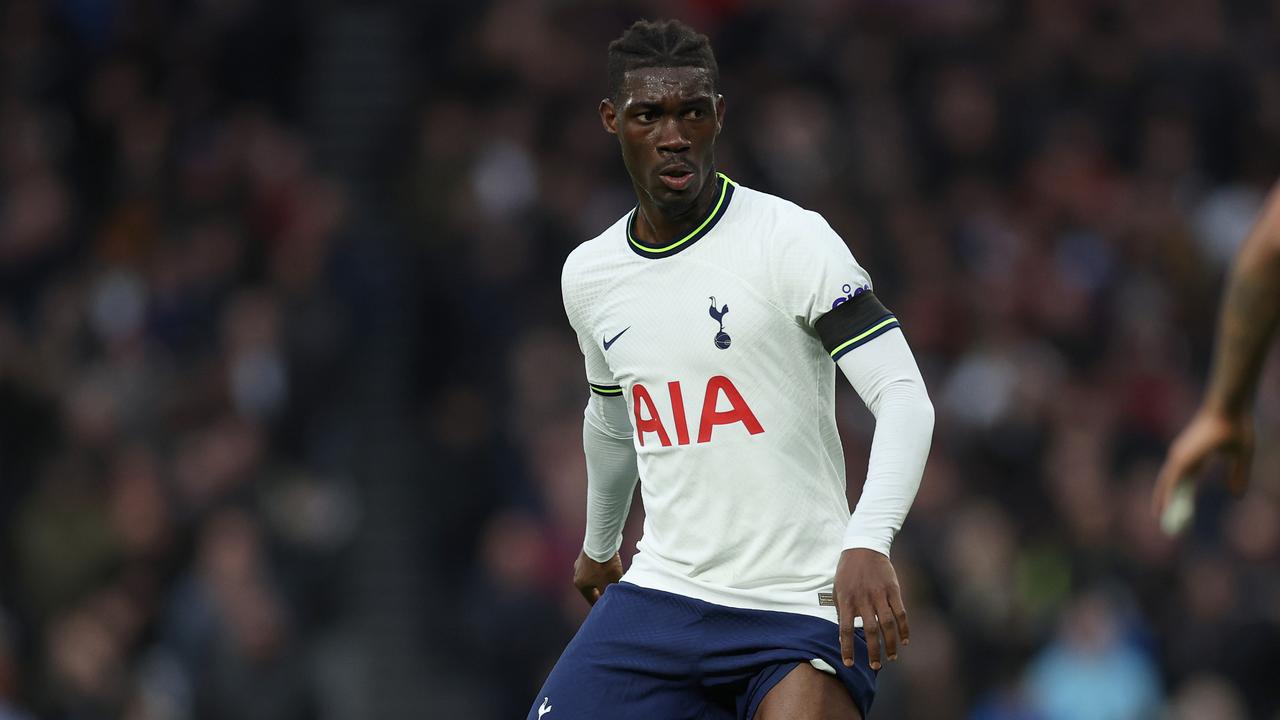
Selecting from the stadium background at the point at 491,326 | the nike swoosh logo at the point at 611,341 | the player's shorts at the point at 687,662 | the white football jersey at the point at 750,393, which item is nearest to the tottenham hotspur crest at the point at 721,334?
the white football jersey at the point at 750,393

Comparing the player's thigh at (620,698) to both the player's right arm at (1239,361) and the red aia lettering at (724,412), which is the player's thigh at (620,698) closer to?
the red aia lettering at (724,412)

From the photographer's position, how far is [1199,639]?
9.50m

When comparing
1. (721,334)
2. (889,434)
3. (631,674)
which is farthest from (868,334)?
(631,674)

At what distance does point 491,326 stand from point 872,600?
7366 mm

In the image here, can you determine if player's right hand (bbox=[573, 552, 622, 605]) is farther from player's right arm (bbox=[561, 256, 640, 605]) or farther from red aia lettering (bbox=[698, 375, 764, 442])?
red aia lettering (bbox=[698, 375, 764, 442])

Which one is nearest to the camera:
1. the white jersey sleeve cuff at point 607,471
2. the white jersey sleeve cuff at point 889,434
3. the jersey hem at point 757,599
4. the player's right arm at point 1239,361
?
the player's right arm at point 1239,361

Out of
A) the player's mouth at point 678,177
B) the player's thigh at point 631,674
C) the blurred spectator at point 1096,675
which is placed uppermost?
the player's mouth at point 678,177

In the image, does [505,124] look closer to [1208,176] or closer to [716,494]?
[1208,176]

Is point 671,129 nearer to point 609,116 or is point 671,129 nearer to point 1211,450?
point 609,116

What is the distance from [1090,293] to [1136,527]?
1.97m

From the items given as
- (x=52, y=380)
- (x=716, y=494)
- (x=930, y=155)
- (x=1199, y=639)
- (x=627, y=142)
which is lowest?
(x=1199, y=639)

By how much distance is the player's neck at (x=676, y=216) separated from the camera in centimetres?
461

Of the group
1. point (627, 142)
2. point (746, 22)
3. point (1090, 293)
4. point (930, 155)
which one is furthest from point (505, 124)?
point (627, 142)

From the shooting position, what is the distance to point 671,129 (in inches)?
178
